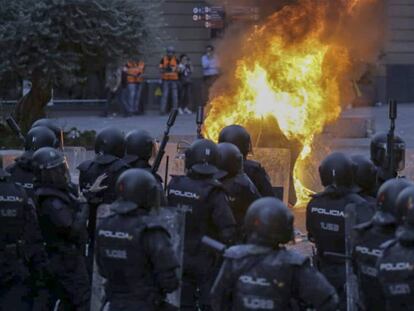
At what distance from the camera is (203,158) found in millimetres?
7746

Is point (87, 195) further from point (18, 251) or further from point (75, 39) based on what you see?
point (75, 39)

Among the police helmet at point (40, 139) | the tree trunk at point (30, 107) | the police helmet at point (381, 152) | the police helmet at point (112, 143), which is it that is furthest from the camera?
the tree trunk at point (30, 107)

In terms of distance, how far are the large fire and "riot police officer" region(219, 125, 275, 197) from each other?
12.9 feet

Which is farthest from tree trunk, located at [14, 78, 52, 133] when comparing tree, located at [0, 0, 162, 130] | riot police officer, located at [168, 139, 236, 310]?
riot police officer, located at [168, 139, 236, 310]

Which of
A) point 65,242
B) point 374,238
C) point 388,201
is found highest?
point 388,201

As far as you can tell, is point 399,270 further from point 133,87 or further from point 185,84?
point 185,84

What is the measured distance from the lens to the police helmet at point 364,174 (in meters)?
7.62

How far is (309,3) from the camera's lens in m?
13.5

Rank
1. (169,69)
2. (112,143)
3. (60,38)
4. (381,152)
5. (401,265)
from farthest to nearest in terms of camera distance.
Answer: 1. (169,69)
2. (60,38)
3. (381,152)
4. (112,143)
5. (401,265)

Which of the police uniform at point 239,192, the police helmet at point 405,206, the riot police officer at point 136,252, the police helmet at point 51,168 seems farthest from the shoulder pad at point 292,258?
the police helmet at point 51,168

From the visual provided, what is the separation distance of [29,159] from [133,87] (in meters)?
16.4

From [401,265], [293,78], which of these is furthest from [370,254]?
[293,78]

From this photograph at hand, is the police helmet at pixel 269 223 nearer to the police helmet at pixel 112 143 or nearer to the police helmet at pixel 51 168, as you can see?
the police helmet at pixel 51 168

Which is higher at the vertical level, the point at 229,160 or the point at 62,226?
the point at 229,160
